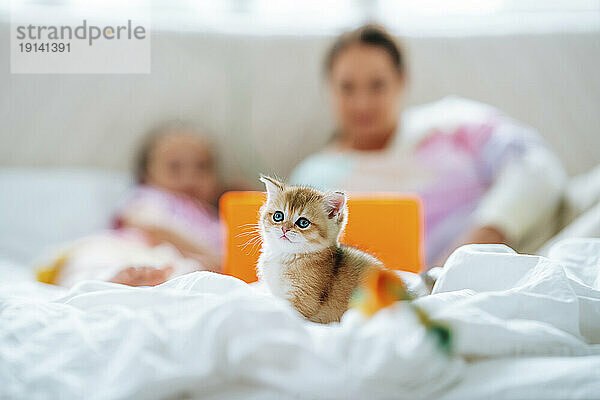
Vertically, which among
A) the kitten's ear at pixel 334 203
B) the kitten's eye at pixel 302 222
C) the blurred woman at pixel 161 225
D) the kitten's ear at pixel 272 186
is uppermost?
the kitten's ear at pixel 272 186

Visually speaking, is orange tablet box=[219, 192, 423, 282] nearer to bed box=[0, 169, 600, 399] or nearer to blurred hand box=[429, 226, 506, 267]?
bed box=[0, 169, 600, 399]

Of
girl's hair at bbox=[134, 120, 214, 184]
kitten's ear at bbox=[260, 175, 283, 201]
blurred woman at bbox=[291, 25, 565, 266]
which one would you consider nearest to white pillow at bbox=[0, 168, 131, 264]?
girl's hair at bbox=[134, 120, 214, 184]

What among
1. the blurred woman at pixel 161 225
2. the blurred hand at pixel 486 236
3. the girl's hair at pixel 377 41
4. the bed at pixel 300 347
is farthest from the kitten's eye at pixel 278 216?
the girl's hair at pixel 377 41

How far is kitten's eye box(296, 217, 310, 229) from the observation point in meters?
0.78

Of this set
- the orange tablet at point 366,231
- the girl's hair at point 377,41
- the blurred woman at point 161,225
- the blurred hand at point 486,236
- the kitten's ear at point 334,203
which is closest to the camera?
the kitten's ear at point 334,203

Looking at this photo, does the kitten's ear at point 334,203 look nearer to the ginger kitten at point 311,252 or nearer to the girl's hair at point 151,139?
the ginger kitten at point 311,252

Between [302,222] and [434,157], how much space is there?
101cm

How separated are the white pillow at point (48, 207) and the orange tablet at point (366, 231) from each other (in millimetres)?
836

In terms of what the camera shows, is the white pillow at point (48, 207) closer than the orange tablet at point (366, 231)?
No

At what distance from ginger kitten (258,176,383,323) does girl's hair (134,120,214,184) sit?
3.55ft

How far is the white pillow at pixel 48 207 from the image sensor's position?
1593mm

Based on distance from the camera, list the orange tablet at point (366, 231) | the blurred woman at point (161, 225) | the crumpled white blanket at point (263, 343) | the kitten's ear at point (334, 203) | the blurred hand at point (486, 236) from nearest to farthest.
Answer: the crumpled white blanket at point (263, 343)
the kitten's ear at point (334, 203)
the orange tablet at point (366, 231)
the blurred woman at point (161, 225)
the blurred hand at point (486, 236)

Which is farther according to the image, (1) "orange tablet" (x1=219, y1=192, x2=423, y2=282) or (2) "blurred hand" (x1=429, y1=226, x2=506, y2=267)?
(2) "blurred hand" (x1=429, y1=226, x2=506, y2=267)

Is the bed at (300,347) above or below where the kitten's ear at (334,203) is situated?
below
